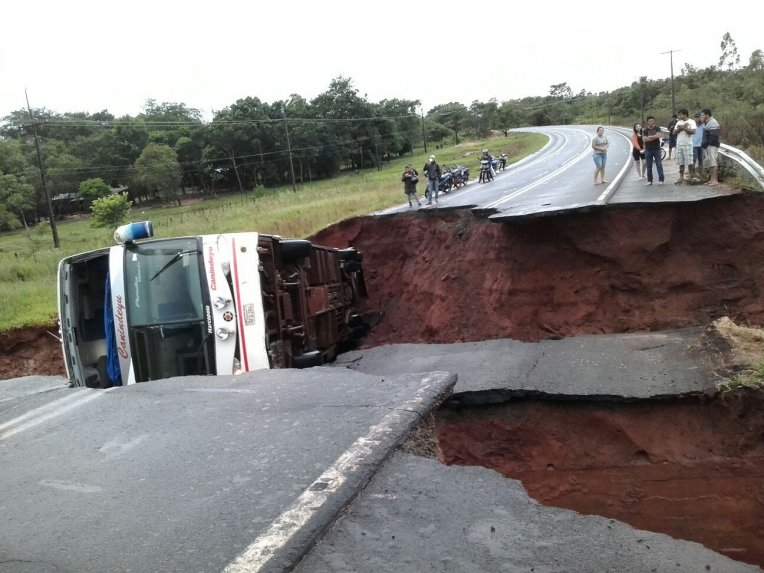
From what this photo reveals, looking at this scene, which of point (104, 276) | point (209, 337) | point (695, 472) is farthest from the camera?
point (104, 276)

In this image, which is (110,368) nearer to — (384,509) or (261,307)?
(261,307)

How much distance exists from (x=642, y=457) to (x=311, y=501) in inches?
156

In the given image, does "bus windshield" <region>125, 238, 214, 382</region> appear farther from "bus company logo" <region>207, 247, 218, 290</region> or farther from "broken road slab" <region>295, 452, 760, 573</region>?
"broken road slab" <region>295, 452, 760, 573</region>

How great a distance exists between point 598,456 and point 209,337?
4121 millimetres

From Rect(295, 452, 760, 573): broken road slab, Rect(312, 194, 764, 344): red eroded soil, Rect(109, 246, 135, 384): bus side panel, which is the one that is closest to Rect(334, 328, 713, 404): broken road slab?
Rect(312, 194, 764, 344): red eroded soil

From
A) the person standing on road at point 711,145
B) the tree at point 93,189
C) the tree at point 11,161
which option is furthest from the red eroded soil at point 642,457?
the tree at point 11,161

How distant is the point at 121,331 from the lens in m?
6.91

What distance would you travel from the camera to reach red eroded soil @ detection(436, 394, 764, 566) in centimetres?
524

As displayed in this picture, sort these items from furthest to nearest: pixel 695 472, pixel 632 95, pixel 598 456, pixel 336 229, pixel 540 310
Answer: pixel 632 95
pixel 336 229
pixel 540 310
pixel 598 456
pixel 695 472

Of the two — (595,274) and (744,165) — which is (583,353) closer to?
Answer: (595,274)

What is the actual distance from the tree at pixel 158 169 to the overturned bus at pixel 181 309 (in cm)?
4673

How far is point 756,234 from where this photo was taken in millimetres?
8789

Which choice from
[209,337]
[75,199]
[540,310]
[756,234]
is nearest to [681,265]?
[756,234]

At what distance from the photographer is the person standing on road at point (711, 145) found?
1091 centimetres
